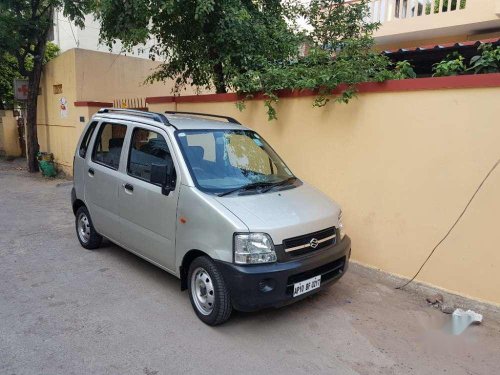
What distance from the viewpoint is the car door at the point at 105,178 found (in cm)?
467

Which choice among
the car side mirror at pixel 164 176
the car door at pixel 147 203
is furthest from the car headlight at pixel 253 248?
the car side mirror at pixel 164 176

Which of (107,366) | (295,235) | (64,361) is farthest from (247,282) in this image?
(64,361)

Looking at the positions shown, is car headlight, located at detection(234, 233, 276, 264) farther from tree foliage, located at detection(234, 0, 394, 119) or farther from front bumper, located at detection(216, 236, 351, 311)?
tree foliage, located at detection(234, 0, 394, 119)

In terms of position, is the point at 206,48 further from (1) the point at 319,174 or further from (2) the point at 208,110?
(1) the point at 319,174

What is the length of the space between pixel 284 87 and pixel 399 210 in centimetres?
226

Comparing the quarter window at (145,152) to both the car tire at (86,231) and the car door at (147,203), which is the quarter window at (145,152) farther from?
the car tire at (86,231)

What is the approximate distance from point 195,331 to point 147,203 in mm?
1388

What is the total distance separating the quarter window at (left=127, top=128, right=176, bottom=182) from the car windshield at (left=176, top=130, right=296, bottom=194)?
0.83 feet

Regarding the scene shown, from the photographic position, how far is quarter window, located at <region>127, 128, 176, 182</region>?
412cm

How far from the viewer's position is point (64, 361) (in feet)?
10.00

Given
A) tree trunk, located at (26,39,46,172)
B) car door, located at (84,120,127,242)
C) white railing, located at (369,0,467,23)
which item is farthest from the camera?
tree trunk, located at (26,39,46,172)

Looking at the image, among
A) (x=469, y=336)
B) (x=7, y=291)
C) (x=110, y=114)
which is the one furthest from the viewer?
(x=110, y=114)

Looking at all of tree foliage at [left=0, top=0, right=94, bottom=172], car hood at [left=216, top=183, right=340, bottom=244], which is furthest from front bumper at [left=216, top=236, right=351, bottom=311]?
tree foliage at [left=0, top=0, right=94, bottom=172]

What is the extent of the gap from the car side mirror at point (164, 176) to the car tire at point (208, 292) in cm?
76
